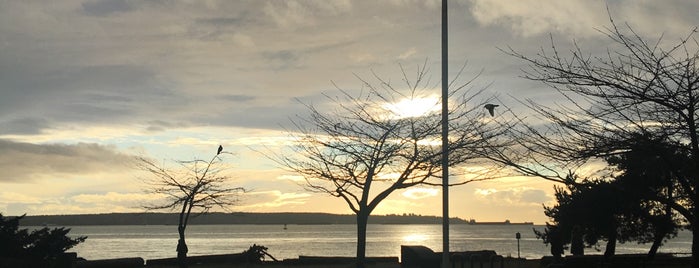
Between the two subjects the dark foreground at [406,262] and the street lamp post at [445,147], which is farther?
the dark foreground at [406,262]

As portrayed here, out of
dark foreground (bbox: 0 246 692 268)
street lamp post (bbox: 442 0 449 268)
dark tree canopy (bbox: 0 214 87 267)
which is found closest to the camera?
street lamp post (bbox: 442 0 449 268)

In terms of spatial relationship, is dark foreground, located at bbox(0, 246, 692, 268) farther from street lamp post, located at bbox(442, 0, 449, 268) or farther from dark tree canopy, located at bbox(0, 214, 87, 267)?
street lamp post, located at bbox(442, 0, 449, 268)

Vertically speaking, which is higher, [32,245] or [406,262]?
[32,245]

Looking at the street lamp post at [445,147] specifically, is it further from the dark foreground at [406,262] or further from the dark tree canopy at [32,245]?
the dark tree canopy at [32,245]

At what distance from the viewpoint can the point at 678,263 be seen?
36.3 metres

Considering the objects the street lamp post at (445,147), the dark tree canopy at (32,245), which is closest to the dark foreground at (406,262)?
the dark tree canopy at (32,245)

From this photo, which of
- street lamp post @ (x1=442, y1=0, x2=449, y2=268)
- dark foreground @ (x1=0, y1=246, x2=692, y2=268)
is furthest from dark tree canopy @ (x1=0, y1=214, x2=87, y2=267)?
street lamp post @ (x1=442, y1=0, x2=449, y2=268)

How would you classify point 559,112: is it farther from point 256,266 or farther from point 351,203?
point 256,266

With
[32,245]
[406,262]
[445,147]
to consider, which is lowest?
[406,262]

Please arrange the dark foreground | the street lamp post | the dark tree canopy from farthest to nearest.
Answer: the dark foreground, the dark tree canopy, the street lamp post

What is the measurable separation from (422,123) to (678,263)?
1660cm

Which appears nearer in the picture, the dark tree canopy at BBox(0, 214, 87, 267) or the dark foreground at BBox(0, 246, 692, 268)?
the dark tree canopy at BBox(0, 214, 87, 267)

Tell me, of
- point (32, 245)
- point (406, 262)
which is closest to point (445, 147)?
point (406, 262)

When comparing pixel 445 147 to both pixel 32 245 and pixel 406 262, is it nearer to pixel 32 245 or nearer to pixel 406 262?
pixel 406 262
